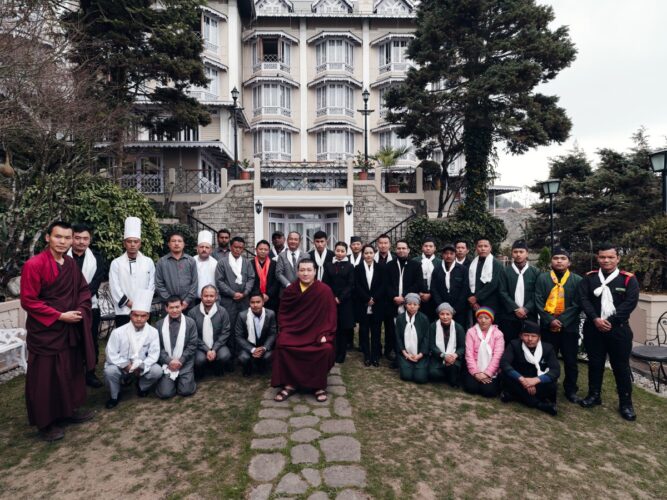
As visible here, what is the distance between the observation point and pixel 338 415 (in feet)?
13.8

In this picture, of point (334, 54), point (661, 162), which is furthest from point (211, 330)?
point (334, 54)

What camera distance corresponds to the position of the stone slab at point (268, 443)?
354cm

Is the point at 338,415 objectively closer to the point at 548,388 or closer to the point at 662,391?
the point at 548,388

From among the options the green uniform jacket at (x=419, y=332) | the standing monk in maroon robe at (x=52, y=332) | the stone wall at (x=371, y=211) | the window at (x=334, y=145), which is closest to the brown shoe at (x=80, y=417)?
the standing monk in maroon robe at (x=52, y=332)

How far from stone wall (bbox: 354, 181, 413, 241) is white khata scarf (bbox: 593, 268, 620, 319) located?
11.5m

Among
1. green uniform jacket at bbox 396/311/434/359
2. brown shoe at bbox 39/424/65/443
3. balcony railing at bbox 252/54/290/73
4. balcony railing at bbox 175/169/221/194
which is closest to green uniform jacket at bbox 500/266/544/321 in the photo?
green uniform jacket at bbox 396/311/434/359

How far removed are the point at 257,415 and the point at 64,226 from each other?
2.92 m

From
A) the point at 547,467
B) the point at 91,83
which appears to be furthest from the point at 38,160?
the point at 547,467

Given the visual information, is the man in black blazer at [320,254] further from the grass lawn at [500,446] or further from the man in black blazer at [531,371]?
the man in black blazer at [531,371]

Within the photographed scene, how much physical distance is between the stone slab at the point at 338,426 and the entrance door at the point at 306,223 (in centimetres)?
1265

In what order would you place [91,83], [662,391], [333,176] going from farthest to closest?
[333,176], [91,83], [662,391]

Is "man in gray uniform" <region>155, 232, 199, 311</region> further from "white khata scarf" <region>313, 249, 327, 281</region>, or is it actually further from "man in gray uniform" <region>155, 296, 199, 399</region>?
"white khata scarf" <region>313, 249, 327, 281</region>

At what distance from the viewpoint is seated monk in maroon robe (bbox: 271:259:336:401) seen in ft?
15.5

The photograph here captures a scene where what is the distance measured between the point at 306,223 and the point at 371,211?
11.0 ft
